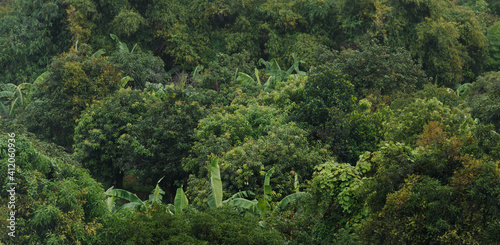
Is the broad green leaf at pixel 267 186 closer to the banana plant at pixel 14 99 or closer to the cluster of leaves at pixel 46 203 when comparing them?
the cluster of leaves at pixel 46 203

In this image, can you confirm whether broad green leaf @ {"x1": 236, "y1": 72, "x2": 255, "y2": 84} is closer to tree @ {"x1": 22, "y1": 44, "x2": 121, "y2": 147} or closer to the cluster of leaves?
tree @ {"x1": 22, "y1": 44, "x2": 121, "y2": 147}

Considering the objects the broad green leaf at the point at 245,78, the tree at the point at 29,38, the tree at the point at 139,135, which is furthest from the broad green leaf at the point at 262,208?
the tree at the point at 29,38

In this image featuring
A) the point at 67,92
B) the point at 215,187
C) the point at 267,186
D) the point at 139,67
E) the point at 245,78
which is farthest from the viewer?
the point at 139,67

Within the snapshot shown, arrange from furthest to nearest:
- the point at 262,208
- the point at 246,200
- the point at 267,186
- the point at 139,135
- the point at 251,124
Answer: the point at 139,135 → the point at 251,124 → the point at 267,186 → the point at 246,200 → the point at 262,208

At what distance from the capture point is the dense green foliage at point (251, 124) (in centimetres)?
1103

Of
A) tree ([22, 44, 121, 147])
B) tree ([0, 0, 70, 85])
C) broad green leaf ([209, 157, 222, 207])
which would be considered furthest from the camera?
tree ([0, 0, 70, 85])

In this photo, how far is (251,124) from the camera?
20391 mm

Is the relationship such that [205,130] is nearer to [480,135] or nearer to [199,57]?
[480,135]

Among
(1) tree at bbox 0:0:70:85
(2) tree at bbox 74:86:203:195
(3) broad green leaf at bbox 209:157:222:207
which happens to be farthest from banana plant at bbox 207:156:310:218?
(1) tree at bbox 0:0:70:85

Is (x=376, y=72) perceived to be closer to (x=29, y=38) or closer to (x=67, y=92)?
(x=67, y=92)

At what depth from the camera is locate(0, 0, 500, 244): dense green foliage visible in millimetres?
11031

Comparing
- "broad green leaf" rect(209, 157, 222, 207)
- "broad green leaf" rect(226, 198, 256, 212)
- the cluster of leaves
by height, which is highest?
the cluster of leaves

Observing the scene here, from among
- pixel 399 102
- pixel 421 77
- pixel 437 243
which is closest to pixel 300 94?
pixel 399 102

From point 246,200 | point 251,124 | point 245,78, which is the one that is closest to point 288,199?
point 246,200
